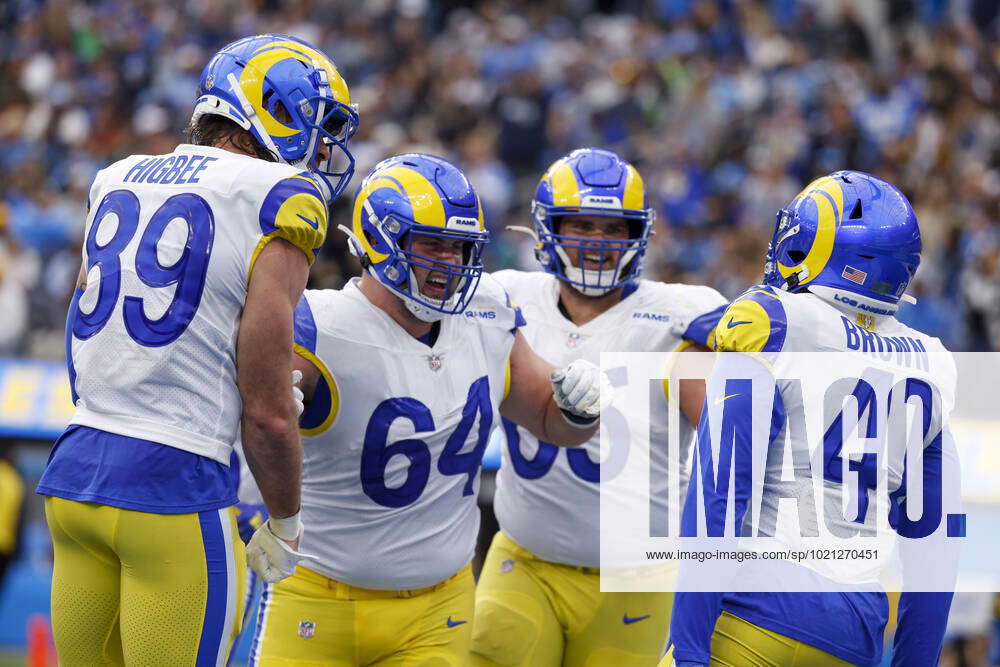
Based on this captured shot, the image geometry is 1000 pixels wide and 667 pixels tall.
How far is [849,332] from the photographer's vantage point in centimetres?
314

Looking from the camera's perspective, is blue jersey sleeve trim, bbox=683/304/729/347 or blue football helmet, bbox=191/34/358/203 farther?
blue jersey sleeve trim, bbox=683/304/729/347

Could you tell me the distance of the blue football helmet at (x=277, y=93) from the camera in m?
3.17

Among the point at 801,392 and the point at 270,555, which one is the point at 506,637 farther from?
the point at 801,392

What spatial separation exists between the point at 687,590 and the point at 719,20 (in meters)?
11.6

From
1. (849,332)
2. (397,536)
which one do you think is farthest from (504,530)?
(849,332)

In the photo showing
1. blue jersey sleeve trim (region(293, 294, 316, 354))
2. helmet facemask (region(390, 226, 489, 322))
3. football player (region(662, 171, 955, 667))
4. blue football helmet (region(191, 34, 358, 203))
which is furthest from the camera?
helmet facemask (region(390, 226, 489, 322))

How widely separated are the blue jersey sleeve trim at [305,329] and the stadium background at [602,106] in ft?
18.5

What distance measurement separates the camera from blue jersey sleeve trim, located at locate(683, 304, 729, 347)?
418 centimetres

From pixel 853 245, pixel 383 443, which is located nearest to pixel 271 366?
pixel 383 443

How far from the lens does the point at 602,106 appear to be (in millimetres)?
12633

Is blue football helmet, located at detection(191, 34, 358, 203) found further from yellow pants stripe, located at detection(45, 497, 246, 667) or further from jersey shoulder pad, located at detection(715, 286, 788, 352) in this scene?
jersey shoulder pad, located at detection(715, 286, 788, 352)

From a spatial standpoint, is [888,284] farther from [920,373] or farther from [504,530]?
[504,530]

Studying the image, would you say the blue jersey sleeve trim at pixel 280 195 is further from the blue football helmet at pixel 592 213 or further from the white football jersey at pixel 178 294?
the blue football helmet at pixel 592 213

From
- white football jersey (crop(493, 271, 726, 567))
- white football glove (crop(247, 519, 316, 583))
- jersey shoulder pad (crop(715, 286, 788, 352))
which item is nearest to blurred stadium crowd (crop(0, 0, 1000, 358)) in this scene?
white football jersey (crop(493, 271, 726, 567))
